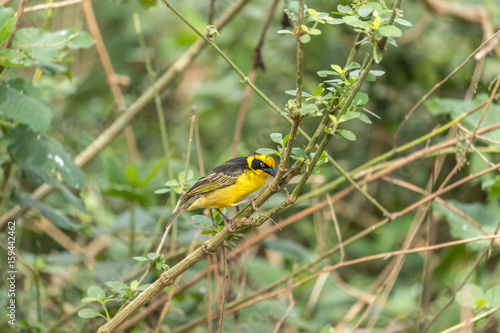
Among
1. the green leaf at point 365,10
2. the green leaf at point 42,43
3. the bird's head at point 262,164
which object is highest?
the green leaf at point 365,10

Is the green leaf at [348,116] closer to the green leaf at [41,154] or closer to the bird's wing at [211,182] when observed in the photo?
the bird's wing at [211,182]

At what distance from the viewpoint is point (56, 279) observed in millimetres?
4332

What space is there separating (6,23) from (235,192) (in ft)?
3.85

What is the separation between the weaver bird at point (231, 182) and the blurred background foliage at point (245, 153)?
672 mm

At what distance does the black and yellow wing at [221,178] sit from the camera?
2.38m

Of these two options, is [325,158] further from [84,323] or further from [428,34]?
[428,34]

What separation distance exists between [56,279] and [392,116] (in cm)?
312

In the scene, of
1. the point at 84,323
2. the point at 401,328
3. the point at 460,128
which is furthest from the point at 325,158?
the point at 401,328

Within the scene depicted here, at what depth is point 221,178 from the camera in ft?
7.99

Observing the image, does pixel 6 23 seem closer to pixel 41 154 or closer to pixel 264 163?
pixel 41 154

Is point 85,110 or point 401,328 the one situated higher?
point 85,110

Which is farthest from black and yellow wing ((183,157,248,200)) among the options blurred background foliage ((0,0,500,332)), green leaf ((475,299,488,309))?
green leaf ((475,299,488,309))

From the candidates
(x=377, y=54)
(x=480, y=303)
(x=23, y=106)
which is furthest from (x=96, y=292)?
(x=480, y=303)

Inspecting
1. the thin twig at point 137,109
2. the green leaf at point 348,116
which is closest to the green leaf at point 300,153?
the green leaf at point 348,116
